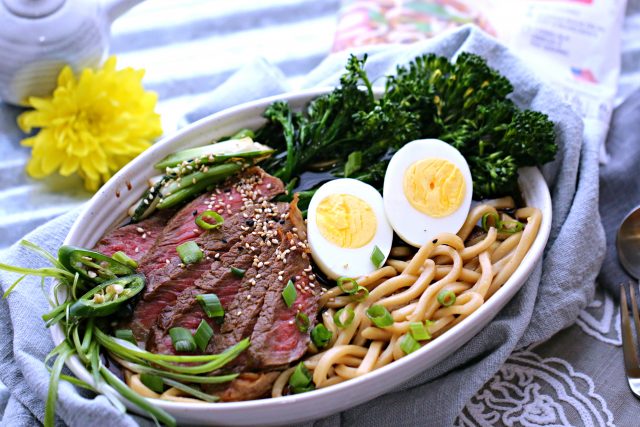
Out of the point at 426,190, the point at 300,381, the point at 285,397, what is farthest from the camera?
the point at 426,190

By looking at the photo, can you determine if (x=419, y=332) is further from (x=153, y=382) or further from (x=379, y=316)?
(x=153, y=382)

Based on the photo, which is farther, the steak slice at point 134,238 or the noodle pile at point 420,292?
the steak slice at point 134,238

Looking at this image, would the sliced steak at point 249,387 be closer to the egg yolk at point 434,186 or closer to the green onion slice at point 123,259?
the green onion slice at point 123,259

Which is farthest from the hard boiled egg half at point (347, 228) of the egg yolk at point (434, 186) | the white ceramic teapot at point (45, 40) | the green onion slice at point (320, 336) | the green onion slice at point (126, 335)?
the white ceramic teapot at point (45, 40)

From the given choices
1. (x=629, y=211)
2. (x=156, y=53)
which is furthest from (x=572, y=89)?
(x=156, y=53)

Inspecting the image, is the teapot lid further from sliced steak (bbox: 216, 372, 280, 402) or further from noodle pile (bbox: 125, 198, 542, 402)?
sliced steak (bbox: 216, 372, 280, 402)

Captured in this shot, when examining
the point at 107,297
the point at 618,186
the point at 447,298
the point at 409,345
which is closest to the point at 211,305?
the point at 107,297

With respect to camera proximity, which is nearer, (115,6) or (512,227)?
(512,227)
